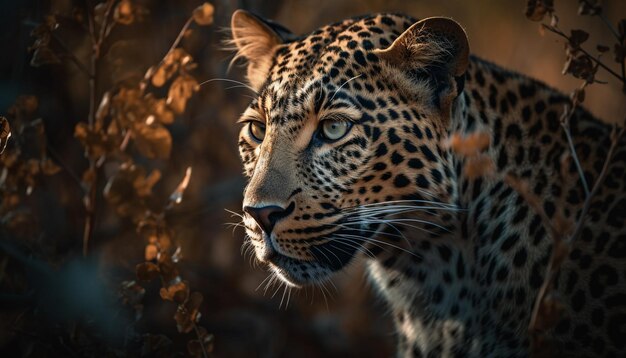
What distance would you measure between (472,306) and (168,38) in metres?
4.45

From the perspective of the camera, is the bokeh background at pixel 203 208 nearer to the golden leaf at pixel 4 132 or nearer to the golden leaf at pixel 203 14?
the golden leaf at pixel 203 14

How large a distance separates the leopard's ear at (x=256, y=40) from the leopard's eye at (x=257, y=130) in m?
0.30

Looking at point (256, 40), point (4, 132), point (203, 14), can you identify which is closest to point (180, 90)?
point (203, 14)

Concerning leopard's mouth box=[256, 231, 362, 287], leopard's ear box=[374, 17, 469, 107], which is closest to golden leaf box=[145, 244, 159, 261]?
leopard's mouth box=[256, 231, 362, 287]

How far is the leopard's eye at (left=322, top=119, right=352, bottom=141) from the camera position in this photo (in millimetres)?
4145

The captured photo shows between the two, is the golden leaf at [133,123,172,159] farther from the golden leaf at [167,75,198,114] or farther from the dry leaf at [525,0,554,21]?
the dry leaf at [525,0,554,21]

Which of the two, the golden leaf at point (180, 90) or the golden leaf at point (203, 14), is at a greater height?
the golden leaf at point (203, 14)

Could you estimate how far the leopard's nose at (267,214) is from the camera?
3.90 m

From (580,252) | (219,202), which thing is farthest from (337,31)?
(219,202)

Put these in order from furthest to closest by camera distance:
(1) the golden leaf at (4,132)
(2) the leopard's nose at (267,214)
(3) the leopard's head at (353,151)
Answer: (3) the leopard's head at (353,151) → (2) the leopard's nose at (267,214) → (1) the golden leaf at (4,132)

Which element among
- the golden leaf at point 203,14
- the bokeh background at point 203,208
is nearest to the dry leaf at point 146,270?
the golden leaf at point 203,14

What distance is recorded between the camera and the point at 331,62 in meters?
4.25

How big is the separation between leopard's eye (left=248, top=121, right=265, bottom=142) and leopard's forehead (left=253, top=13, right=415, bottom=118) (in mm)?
125

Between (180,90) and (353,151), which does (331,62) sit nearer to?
(353,151)
